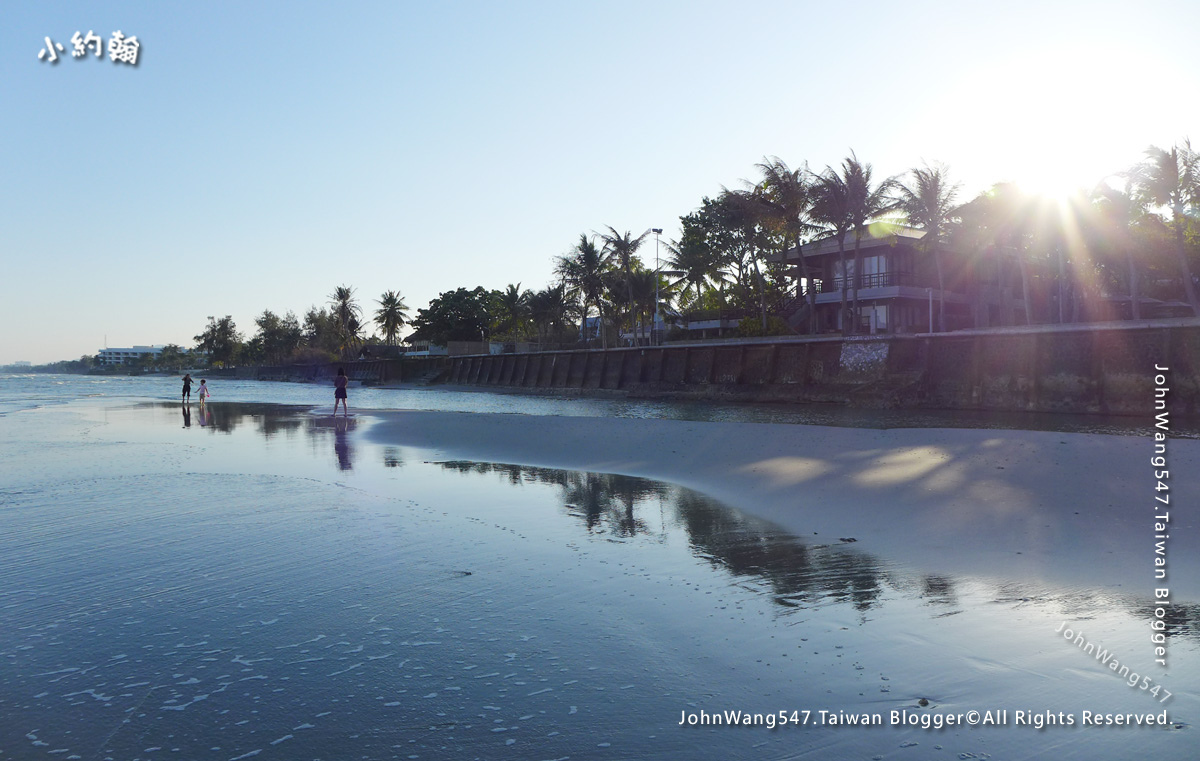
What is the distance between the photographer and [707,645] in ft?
16.4

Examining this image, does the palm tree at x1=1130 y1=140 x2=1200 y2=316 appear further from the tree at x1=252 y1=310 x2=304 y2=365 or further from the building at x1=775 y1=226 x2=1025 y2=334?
the tree at x1=252 y1=310 x2=304 y2=365

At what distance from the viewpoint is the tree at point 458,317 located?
108500 millimetres

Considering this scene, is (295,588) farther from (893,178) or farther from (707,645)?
(893,178)

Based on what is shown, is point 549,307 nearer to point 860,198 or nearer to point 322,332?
point 860,198

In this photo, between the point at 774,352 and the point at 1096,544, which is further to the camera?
the point at 774,352

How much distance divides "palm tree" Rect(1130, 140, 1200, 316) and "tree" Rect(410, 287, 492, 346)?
82.5 meters

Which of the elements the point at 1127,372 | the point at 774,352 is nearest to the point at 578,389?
the point at 774,352

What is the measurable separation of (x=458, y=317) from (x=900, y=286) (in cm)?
7421

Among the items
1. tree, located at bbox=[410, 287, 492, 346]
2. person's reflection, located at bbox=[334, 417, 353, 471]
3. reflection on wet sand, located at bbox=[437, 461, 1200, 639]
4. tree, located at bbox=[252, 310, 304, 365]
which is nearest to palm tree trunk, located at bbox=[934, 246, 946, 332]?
person's reflection, located at bbox=[334, 417, 353, 471]

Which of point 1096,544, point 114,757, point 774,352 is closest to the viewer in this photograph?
point 114,757

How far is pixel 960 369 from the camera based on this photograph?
25.8m

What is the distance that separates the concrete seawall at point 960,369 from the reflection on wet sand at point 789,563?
17.8 metres

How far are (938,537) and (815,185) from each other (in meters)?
43.3

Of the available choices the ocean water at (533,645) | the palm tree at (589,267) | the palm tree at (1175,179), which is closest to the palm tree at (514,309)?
the palm tree at (589,267)
